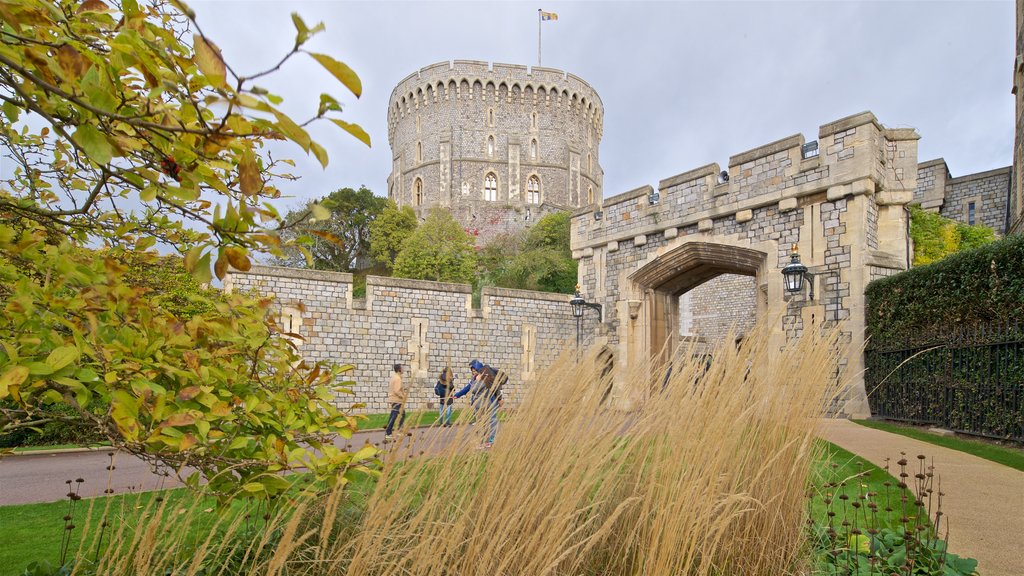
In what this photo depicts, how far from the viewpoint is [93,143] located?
1.01 metres

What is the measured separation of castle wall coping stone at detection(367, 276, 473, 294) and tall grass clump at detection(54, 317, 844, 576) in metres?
10.3

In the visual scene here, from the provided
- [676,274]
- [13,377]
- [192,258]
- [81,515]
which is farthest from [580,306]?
[13,377]

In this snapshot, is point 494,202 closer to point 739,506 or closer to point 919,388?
point 919,388

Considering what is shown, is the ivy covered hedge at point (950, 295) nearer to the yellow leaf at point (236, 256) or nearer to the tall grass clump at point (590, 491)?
the tall grass clump at point (590, 491)

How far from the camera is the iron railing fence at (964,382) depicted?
5270mm

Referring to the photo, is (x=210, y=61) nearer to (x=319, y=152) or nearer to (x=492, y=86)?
(x=319, y=152)

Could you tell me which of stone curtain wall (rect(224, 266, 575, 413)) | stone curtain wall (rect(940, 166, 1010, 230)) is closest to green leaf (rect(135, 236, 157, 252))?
stone curtain wall (rect(224, 266, 575, 413))

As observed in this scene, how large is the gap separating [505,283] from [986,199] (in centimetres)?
1758

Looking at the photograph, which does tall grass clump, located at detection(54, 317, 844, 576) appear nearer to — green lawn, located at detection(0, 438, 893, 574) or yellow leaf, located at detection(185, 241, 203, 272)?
green lawn, located at detection(0, 438, 893, 574)

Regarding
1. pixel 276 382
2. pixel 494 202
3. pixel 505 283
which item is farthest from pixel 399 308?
pixel 494 202

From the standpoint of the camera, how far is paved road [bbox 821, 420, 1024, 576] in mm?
2475

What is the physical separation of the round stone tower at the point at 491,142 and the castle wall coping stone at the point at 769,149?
94.5 feet

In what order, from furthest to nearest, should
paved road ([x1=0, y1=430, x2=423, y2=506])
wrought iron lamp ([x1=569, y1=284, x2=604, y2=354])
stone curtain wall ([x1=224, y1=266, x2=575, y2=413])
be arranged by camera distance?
wrought iron lamp ([x1=569, y1=284, x2=604, y2=354])
stone curtain wall ([x1=224, y1=266, x2=575, y2=413])
paved road ([x1=0, y1=430, x2=423, y2=506])

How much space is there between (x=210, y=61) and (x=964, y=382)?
7.40 meters
